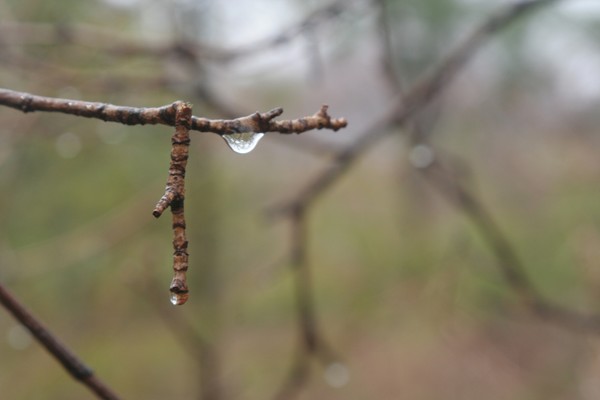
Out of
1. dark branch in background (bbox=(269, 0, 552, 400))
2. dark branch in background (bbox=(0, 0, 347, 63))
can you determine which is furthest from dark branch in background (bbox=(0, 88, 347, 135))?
dark branch in background (bbox=(269, 0, 552, 400))

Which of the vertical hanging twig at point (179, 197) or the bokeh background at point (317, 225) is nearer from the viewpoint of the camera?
the vertical hanging twig at point (179, 197)

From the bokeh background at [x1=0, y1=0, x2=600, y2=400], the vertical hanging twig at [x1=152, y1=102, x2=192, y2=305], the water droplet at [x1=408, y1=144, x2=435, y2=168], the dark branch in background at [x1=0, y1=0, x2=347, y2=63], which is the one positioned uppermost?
the bokeh background at [x1=0, y1=0, x2=600, y2=400]

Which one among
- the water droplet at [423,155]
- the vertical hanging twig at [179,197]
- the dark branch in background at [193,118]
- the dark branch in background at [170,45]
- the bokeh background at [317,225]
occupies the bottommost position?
the vertical hanging twig at [179,197]

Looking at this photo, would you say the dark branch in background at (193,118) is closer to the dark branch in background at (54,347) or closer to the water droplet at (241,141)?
the water droplet at (241,141)

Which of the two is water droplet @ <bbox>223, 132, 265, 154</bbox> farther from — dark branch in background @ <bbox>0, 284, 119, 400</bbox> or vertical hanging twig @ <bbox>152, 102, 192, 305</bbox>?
dark branch in background @ <bbox>0, 284, 119, 400</bbox>

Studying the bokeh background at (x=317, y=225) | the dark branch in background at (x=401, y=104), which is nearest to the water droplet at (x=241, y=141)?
the dark branch in background at (x=401, y=104)

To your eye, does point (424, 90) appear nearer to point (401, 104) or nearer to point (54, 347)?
point (401, 104)

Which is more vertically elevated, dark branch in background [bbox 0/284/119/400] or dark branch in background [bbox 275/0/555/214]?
dark branch in background [bbox 275/0/555/214]
